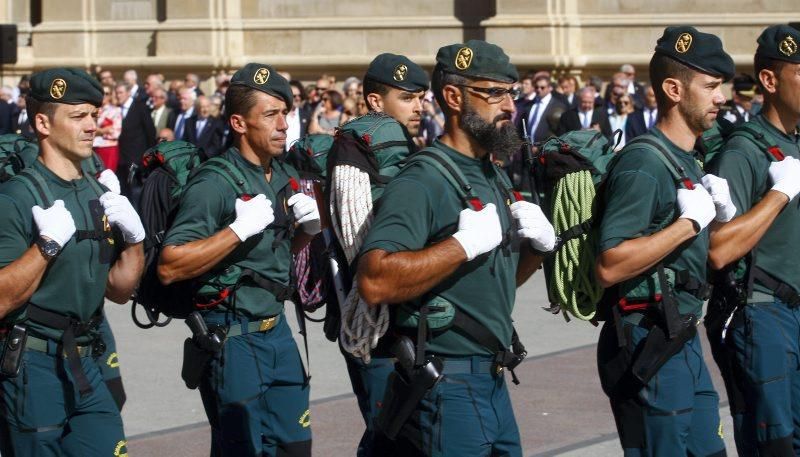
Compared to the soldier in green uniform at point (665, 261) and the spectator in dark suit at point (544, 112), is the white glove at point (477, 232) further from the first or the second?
the spectator in dark suit at point (544, 112)

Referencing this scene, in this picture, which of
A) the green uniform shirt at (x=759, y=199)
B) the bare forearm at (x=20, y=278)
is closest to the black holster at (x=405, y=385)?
the bare forearm at (x=20, y=278)

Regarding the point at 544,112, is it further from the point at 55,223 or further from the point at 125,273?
the point at 55,223

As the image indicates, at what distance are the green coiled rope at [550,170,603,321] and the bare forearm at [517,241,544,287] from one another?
31 cm

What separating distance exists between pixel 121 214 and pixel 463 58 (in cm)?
147

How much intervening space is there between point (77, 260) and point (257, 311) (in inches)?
36.6

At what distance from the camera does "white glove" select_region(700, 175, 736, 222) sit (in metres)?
5.74

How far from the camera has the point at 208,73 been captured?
963 inches

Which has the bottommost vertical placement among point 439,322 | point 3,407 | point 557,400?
point 557,400

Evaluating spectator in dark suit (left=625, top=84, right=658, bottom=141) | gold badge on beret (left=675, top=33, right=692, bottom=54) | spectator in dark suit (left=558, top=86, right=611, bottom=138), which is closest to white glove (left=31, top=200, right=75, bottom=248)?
gold badge on beret (left=675, top=33, right=692, bottom=54)

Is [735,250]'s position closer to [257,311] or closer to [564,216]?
[564,216]

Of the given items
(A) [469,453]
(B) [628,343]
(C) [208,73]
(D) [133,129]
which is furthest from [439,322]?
(C) [208,73]

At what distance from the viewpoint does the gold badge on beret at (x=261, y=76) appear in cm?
664

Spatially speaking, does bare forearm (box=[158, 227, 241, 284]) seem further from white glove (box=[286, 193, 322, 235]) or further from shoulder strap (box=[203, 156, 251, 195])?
white glove (box=[286, 193, 322, 235])

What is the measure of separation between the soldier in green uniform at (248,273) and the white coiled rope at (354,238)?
50cm
